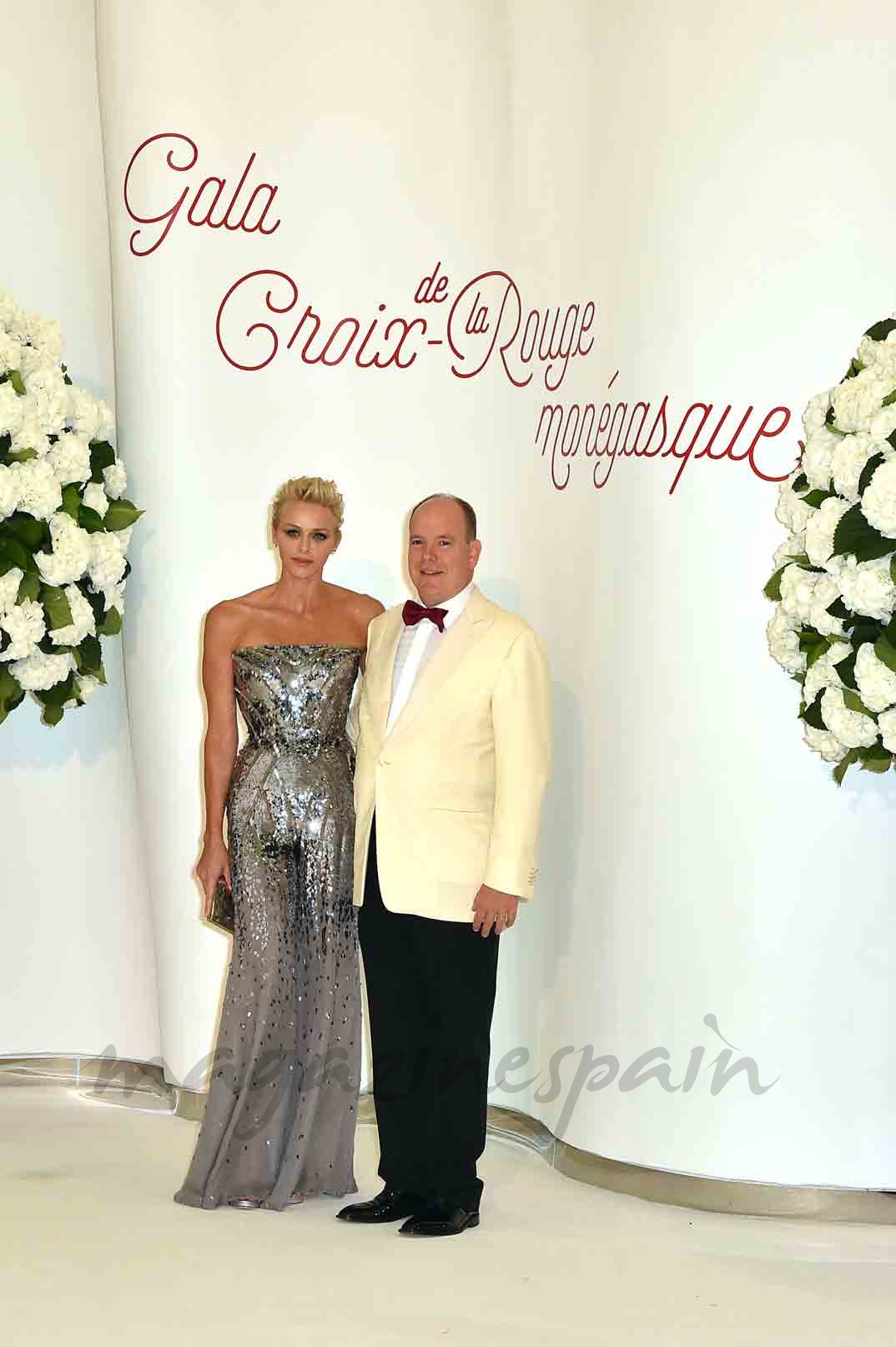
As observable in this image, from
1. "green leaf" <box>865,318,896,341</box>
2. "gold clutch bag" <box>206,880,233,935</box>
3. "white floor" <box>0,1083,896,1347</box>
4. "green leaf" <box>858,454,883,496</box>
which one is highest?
"green leaf" <box>865,318,896,341</box>

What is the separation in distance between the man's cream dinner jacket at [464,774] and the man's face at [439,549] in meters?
0.10

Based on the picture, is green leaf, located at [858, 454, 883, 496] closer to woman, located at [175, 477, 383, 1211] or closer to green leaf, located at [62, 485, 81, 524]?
woman, located at [175, 477, 383, 1211]

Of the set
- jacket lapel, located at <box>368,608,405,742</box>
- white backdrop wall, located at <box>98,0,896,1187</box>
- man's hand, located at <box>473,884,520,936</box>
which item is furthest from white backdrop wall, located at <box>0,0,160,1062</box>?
man's hand, located at <box>473,884,520,936</box>

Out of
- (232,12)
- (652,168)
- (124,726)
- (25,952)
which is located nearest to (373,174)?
(232,12)

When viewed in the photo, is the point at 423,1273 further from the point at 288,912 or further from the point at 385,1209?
the point at 288,912

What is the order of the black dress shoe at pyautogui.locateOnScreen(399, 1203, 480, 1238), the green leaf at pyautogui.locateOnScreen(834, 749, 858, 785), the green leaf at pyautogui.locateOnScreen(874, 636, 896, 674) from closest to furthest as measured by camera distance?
the green leaf at pyautogui.locateOnScreen(874, 636, 896, 674), the green leaf at pyautogui.locateOnScreen(834, 749, 858, 785), the black dress shoe at pyautogui.locateOnScreen(399, 1203, 480, 1238)

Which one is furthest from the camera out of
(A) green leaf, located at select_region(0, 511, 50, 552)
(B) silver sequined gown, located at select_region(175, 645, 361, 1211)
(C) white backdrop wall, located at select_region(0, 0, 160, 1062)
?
(C) white backdrop wall, located at select_region(0, 0, 160, 1062)

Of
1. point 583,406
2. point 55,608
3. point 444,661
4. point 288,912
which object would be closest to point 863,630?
point 444,661

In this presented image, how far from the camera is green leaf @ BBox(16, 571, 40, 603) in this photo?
4.25m

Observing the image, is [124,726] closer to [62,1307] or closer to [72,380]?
[72,380]

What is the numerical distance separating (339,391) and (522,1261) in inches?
99.8

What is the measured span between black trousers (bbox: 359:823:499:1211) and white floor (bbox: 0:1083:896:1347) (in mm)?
158

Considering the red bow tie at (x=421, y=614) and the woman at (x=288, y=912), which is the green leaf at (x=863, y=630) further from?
the woman at (x=288, y=912)

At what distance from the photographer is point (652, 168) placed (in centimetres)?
423
